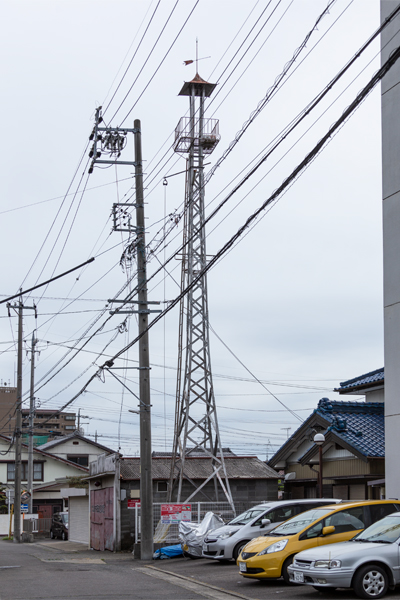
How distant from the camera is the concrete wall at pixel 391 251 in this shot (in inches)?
701

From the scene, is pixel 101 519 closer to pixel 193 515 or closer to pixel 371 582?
pixel 193 515

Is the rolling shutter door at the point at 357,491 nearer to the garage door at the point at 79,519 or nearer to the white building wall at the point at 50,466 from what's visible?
the garage door at the point at 79,519

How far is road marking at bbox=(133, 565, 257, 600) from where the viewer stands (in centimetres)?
1428

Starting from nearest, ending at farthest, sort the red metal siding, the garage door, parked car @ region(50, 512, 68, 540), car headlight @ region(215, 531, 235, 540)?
car headlight @ region(215, 531, 235, 540)
the red metal siding
the garage door
parked car @ region(50, 512, 68, 540)

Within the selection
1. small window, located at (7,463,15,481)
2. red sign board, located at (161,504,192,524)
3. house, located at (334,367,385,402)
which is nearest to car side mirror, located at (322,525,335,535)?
red sign board, located at (161,504,192,524)

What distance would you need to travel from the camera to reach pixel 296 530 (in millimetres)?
15453

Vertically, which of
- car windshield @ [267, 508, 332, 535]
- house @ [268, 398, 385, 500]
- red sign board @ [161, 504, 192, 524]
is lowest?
red sign board @ [161, 504, 192, 524]

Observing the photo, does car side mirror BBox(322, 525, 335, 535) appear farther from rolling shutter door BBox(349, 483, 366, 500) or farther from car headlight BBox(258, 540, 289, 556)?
rolling shutter door BBox(349, 483, 366, 500)

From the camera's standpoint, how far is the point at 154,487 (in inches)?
1131

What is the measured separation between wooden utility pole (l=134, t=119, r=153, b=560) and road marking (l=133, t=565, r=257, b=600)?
180cm

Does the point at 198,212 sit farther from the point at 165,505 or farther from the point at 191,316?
the point at 165,505

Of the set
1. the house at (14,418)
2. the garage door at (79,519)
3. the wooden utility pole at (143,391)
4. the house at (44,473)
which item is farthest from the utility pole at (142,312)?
the house at (14,418)

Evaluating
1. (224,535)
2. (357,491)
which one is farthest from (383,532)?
(357,491)

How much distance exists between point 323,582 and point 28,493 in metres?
37.0
